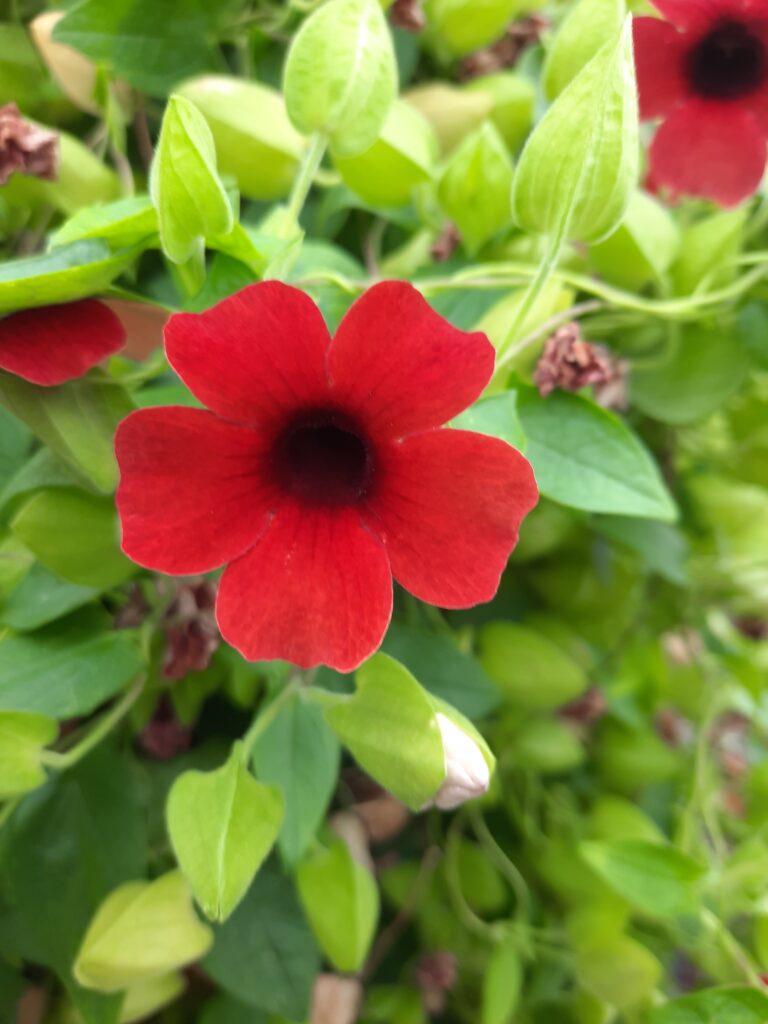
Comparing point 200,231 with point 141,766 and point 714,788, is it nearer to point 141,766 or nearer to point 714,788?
point 141,766

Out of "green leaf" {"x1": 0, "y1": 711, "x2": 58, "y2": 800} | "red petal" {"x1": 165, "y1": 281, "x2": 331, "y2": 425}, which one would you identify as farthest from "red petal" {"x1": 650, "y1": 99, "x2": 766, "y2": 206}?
"green leaf" {"x1": 0, "y1": 711, "x2": 58, "y2": 800}

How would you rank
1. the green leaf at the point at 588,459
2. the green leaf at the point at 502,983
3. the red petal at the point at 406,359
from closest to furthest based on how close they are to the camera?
1. the red petal at the point at 406,359
2. the green leaf at the point at 588,459
3. the green leaf at the point at 502,983

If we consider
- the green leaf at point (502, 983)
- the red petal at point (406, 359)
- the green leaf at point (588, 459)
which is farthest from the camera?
the green leaf at point (502, 983)

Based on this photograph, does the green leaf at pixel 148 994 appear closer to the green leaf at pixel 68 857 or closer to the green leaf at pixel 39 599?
the green leaf at pixel 68 857

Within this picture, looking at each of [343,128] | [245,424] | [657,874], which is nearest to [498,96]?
[343,128]

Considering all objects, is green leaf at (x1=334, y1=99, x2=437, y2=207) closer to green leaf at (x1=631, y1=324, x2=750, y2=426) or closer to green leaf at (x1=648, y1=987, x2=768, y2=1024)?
green leaf at (x1=631, y1=324, x2=750, y2=426)

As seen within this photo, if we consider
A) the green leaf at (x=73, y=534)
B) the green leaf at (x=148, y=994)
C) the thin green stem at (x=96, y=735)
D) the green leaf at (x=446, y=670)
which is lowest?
the green leaf at (x=148, y=994)

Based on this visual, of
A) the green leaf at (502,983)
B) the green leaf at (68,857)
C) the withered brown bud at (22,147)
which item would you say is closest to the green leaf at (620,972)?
the green leaf at (502,983)
